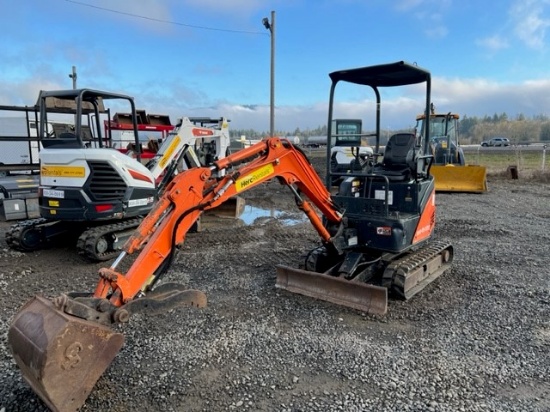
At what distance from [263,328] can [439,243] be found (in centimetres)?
324

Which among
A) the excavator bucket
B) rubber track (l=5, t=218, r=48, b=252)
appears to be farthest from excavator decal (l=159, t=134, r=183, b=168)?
the excavator bucket

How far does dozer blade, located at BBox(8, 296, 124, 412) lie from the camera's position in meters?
2.73

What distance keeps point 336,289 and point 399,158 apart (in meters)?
1.98

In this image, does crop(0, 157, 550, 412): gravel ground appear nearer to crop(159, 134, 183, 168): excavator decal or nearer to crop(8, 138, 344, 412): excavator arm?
crop(8, 138, 344, 412): excavator arm

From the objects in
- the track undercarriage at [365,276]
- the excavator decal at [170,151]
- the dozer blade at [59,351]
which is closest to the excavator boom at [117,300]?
the dozer blade at [59,351]

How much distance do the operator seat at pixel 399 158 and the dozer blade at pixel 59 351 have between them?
4.09 metres

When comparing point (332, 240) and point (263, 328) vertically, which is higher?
point (332, 240)

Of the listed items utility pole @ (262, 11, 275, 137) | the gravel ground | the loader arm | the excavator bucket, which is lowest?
the gravel ground

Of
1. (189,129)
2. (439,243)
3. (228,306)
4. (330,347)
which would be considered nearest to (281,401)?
(330,347)

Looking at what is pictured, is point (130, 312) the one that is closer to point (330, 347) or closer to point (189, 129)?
point (330, 347)

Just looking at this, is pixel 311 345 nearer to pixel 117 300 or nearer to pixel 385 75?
pixel 117 300

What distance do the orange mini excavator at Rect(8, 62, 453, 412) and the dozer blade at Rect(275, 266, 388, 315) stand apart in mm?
12

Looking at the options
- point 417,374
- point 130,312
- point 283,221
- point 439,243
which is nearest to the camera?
point 130,312

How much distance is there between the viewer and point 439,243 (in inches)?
253
